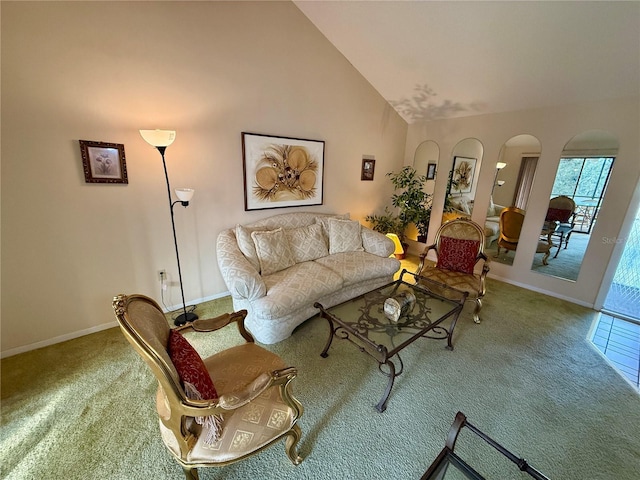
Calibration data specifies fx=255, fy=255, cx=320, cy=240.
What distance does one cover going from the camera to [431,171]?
4.52m

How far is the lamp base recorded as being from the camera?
257 cm

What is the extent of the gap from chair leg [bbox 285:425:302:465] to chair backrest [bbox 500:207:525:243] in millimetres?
3793

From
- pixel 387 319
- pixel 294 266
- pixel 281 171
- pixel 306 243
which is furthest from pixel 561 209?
pixel 281 171

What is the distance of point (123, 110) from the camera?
7.13 feet

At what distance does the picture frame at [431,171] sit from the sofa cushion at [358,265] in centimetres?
220

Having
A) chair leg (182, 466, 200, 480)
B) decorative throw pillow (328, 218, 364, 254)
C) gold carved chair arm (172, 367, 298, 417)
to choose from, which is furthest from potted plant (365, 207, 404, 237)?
chair leg (182, 466, 200, 480)

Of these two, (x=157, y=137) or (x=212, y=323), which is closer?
(x=212, y=323)

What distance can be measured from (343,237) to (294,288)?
1210mm


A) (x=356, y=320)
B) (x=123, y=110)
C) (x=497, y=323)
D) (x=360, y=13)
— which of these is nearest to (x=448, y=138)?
(x=360, y=13)

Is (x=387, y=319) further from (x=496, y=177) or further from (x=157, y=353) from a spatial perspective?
(x=496, y=177)

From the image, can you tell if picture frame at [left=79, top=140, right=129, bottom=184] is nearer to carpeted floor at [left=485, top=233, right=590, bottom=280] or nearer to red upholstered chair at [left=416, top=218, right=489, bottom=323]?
red upholstered chair at [left=416, top=218, right=489, bottom=323]

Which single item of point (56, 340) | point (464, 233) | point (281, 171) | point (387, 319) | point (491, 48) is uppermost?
point (491, 48)

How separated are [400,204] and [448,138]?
4.07 feet

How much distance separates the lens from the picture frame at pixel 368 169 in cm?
412
